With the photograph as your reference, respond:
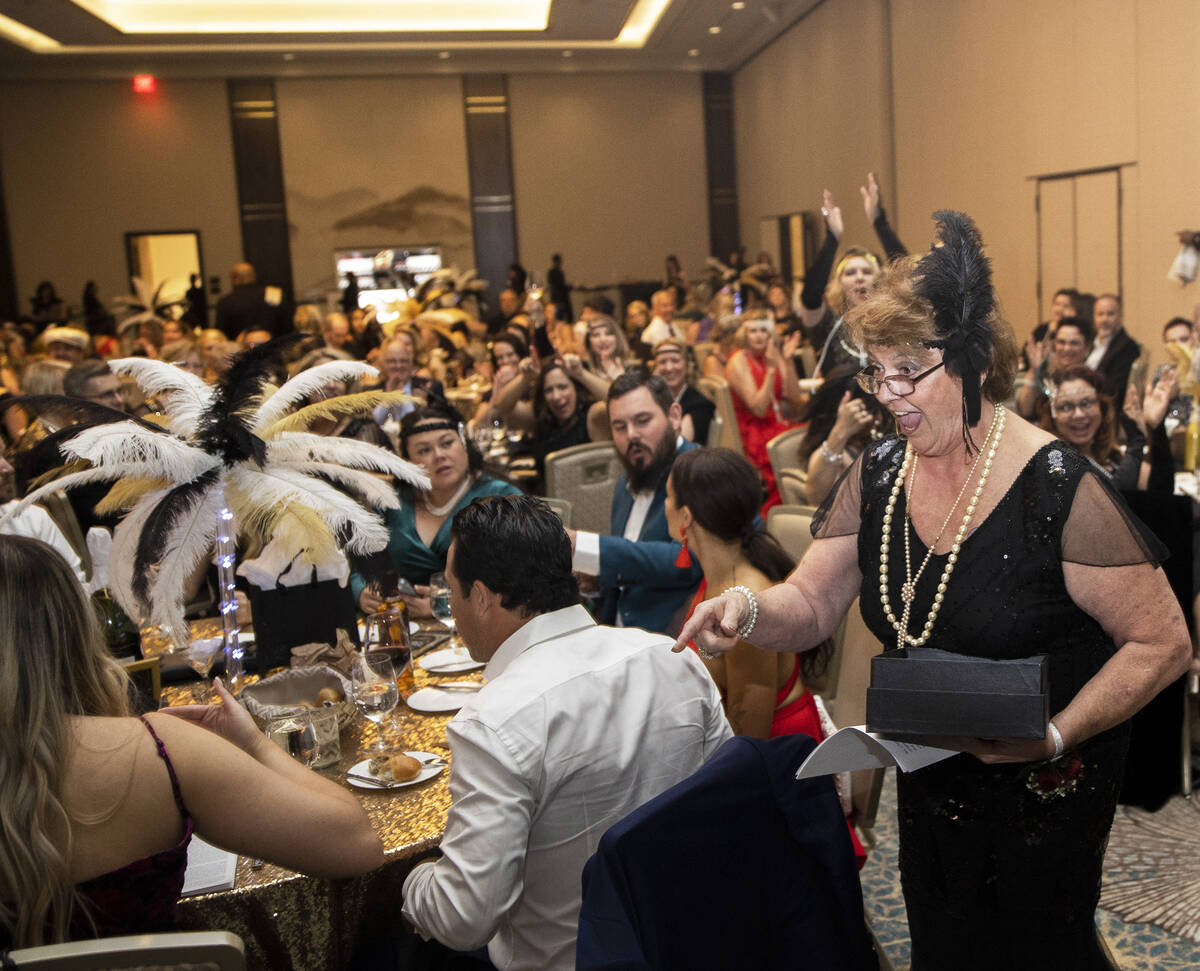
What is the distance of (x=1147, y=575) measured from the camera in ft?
5.22

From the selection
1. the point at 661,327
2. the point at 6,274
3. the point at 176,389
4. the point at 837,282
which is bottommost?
the point at 661,327

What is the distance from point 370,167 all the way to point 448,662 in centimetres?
1536

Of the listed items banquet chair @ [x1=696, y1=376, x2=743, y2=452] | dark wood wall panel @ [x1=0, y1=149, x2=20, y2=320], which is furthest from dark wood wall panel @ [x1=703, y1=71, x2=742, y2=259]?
banquet chair @ [x1=696, y1=376, x2=743, y2=452]

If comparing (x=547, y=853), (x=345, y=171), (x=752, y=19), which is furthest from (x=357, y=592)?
(x=345, y=171)

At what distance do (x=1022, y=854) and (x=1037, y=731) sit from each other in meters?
0.35

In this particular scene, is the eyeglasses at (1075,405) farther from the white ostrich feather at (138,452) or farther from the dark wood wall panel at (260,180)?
the dark wood wall panel at (260,180)

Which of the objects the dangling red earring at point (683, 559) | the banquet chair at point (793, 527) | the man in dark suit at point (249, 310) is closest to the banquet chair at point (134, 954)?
the dangling red earring at point (683, 559)

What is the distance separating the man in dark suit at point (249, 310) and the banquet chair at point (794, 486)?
26.2ft

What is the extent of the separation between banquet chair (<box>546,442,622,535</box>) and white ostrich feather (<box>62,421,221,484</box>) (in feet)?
8.50

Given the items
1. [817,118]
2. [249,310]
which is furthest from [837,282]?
[817,118]

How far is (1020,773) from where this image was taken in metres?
1.70

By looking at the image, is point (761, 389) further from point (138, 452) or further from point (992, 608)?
point (992, 608)

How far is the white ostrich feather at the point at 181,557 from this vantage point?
217 centimetres

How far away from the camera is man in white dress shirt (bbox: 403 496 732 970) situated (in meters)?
1.64
